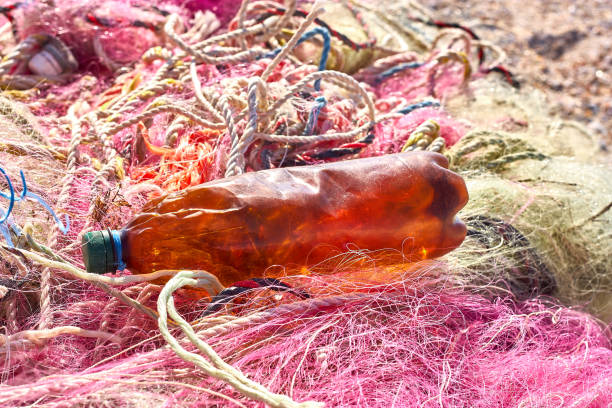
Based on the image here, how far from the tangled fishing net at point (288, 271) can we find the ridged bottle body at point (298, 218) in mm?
42

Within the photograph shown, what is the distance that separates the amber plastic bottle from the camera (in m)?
0.94

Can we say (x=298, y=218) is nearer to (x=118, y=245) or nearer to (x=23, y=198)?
(x=118, y=245)

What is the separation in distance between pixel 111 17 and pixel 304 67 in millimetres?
668

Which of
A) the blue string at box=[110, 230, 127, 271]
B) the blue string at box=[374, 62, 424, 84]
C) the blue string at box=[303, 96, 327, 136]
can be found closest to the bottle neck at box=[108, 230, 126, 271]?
the blue string at box=[110, 230, 127, 271]

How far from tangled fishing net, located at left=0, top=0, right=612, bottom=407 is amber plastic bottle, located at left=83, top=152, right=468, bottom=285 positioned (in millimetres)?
40

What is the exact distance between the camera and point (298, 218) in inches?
38.8

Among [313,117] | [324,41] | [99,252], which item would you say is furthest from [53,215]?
[324,41]

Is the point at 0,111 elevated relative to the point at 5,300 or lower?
elevated

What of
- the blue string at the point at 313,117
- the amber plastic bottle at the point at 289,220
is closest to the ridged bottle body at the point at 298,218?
the amber plastic bottle at the point at 289,220

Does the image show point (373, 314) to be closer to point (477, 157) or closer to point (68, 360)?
point (68, 360)

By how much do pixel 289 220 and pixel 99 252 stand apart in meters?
0.31

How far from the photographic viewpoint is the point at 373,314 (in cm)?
103

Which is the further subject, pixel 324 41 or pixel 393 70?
pixel 393 70

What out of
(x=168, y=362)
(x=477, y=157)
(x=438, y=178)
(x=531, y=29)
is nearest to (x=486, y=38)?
(x=531, y=29)
